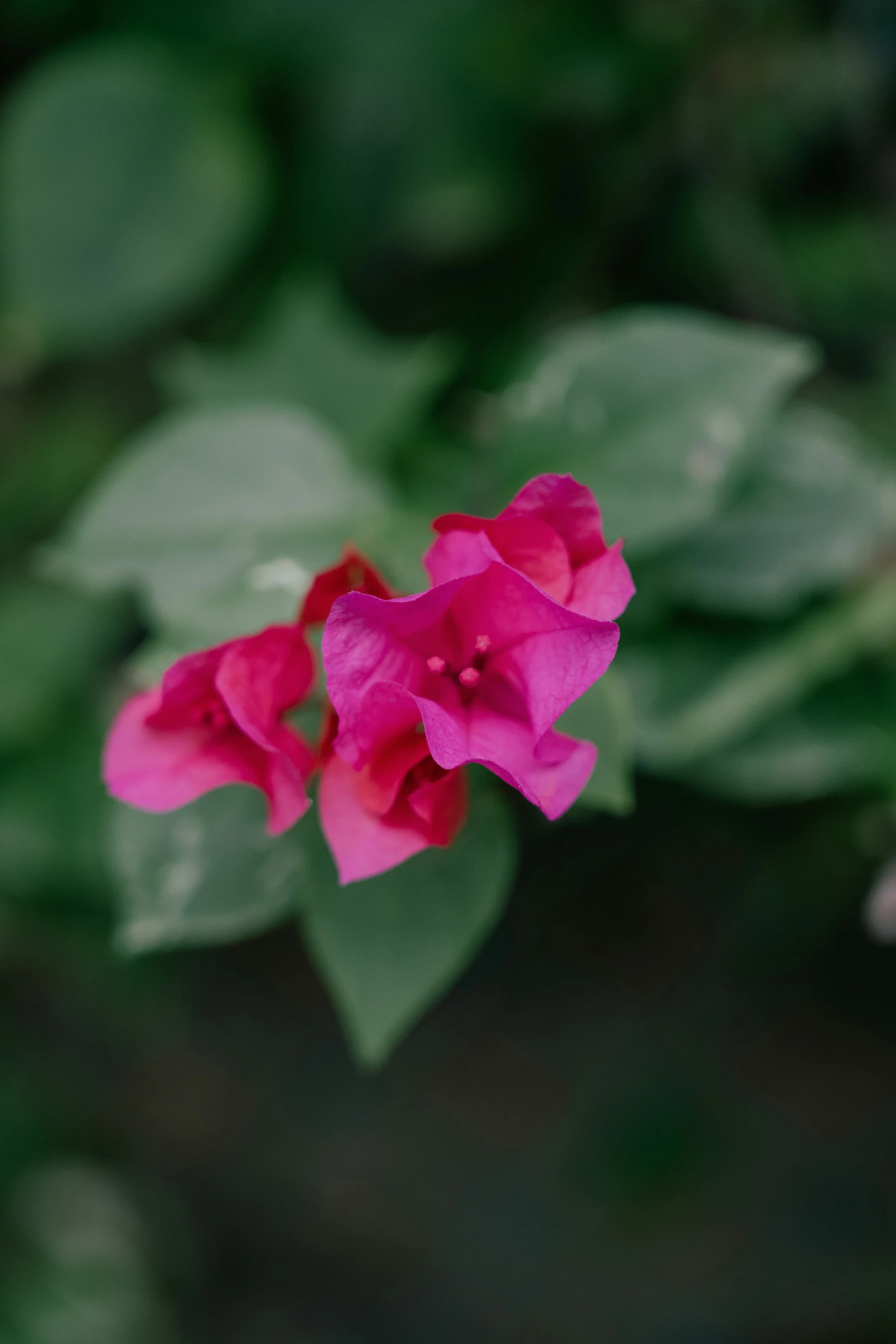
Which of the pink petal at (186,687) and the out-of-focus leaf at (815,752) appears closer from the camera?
the pink petal at (186,687)

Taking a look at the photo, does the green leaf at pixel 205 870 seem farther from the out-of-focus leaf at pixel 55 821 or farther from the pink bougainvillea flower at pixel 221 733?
the out-of-focus leaf at pixel 55 821

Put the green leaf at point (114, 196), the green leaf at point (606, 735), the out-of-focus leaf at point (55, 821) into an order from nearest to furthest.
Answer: the green leaf at point (606, 735) → the out-of-focus leaf at point (55, 821) → the green leaf at point (114, 196)

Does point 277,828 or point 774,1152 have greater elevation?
point 277,828

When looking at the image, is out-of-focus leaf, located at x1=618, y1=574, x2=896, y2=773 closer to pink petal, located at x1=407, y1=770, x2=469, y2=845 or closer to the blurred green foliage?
the blurred green foliage

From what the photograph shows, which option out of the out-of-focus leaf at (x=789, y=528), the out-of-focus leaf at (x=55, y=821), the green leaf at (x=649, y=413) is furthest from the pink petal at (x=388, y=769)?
the out-of-focus leaf at (x=55, y=821)

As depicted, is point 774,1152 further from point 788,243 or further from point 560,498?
point 560,498

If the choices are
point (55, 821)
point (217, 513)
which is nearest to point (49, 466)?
point (55, 821)

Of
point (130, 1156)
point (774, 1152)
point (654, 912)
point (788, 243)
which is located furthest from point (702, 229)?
point (130, 1156)
